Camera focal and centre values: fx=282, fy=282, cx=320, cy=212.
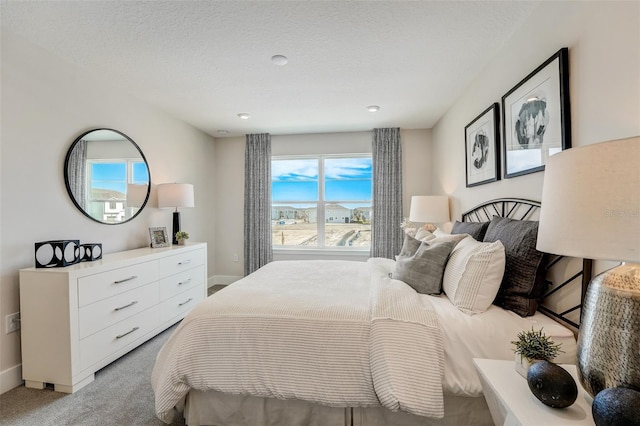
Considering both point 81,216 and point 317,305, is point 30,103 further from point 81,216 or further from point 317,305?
point 317,305

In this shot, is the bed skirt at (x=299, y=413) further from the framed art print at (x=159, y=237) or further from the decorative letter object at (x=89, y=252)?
the framed art print at (x=159, y=237)

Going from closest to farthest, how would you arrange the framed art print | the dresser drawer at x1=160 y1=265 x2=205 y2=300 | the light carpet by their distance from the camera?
the light carpet < the dresser drawer at x1=160 y1=265 x2=205 y2=300 < the framed art print

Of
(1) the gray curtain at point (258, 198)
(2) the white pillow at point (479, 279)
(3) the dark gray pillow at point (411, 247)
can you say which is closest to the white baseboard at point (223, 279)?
(1) the gray curtain at point (258, 198)

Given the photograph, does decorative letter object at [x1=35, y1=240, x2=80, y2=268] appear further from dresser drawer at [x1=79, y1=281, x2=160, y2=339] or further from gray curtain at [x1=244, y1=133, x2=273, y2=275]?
gray curtain at [x1=244, y1=133, x2=273, y2=275]

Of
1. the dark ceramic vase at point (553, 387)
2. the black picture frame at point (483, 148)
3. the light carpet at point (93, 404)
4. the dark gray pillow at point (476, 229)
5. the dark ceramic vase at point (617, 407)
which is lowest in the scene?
the light carpet at point (93, 404)

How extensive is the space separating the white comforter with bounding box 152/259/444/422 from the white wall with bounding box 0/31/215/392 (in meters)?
1.37

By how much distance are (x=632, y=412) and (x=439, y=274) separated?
1.10 meters

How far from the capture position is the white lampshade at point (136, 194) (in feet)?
9.75

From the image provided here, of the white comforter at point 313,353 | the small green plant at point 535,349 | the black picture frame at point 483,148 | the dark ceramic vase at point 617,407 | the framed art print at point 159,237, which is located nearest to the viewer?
the dark ceramic vase at point 617,407

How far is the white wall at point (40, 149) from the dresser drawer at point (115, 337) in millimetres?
260

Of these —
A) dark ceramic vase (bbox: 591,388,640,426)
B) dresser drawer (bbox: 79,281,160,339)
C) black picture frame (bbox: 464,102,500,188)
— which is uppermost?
black picture frame (bbox: 464,102,500,188)

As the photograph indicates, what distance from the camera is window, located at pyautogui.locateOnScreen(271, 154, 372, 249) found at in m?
4.57

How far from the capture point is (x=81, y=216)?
8.11ft

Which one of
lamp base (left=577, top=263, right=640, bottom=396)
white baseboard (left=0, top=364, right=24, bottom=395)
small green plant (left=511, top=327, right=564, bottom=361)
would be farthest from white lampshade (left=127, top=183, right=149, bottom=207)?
lamp base (left=577, top=263, right=640, bottom=396)
